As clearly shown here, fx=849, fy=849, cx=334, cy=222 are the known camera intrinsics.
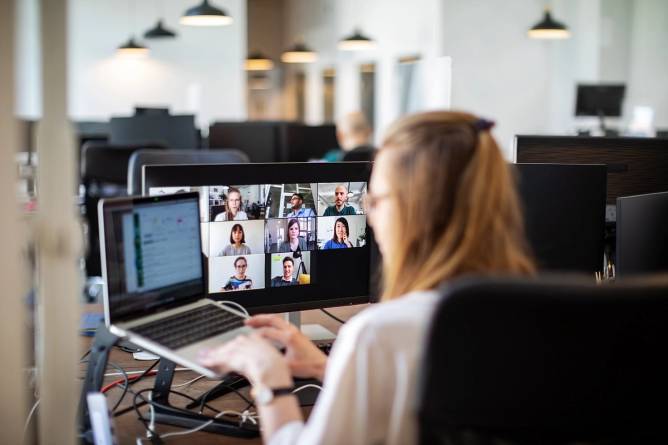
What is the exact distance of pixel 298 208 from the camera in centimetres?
196

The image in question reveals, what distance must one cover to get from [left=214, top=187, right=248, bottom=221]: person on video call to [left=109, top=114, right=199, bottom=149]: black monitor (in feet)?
15.7

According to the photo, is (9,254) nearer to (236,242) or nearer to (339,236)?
(236,242)

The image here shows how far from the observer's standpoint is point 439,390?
35.0 inches

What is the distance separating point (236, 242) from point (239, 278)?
83 mm

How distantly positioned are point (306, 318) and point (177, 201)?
88 centimetres

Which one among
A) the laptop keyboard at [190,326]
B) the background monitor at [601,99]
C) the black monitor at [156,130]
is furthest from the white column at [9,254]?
the background monitor at [601,99]

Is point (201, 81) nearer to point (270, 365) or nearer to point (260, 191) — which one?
point (260, 191)

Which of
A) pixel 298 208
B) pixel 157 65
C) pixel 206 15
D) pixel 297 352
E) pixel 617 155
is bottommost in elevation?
pixel 297 352

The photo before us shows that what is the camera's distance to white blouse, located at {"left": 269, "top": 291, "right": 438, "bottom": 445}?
101 cm

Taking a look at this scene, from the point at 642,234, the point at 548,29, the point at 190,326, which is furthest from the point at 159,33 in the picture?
the point at 190,326

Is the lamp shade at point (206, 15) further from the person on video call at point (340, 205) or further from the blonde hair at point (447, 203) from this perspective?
the blonde hair at point (447, 203)

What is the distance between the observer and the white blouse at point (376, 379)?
1006 mm

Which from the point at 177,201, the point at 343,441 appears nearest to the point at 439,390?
the point at 343,441

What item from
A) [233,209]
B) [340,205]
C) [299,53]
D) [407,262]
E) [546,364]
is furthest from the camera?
[299,53]
